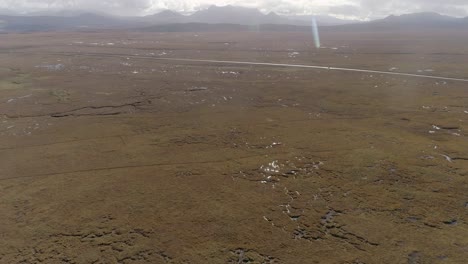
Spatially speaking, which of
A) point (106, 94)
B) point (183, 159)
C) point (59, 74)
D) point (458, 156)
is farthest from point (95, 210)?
point (59, 74)

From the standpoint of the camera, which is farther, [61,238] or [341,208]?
[341,208]

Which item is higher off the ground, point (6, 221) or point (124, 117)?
point (124, 117)

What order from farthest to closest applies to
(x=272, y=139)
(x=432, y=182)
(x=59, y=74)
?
(x=59, y=74) → (x=272, y=139) → (x=432, y=182)

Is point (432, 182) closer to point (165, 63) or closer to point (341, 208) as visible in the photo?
point (341, 208)

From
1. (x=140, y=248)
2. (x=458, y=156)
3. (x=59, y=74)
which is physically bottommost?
(x=140, y=248)

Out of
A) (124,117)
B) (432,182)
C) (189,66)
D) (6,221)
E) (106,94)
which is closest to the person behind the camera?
(6,221)

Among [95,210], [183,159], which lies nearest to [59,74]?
[183,159]
